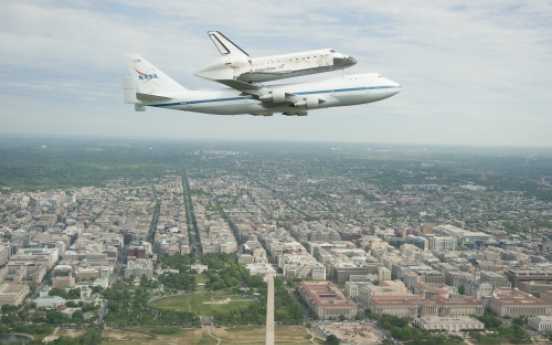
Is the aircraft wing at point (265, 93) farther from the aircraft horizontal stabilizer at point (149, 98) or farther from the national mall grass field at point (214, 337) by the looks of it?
the national mall grass field at point (214, 337)

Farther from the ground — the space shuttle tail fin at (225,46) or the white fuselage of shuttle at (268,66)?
the space shuttle tail fin at (225,46)

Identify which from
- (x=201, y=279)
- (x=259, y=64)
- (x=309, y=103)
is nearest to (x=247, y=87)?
(x=259, y=64)

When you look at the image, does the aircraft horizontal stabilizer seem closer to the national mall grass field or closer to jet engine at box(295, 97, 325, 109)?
jet engine at box(295, 97, 325, 109)

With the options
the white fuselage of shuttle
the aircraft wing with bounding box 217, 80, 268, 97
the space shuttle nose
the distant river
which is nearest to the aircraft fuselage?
the aircraft wing with bounding box 217, 80, 268, 97

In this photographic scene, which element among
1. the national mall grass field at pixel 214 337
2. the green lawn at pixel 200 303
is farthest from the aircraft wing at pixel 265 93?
the green lawn at pixel 200 303

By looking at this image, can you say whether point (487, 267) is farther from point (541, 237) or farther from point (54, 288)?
point (54, 288)

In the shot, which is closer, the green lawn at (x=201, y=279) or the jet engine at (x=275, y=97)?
the jet engine at (x=275, y=97)
